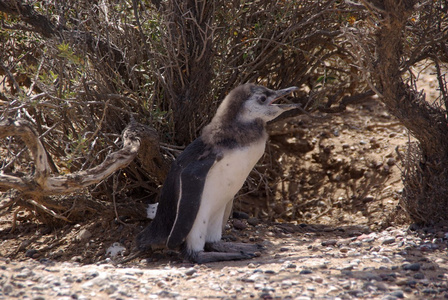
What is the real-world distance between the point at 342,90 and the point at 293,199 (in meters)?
1.26

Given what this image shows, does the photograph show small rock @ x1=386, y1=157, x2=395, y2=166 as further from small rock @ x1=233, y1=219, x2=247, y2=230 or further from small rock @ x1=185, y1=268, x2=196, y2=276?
small rock @ x1=185, y1=268, x2=196, y2=276

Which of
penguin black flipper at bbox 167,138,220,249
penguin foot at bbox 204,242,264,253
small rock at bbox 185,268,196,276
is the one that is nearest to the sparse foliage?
penguin black flipper at bbox 167,138,220,249

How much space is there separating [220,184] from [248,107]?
61 centimetres

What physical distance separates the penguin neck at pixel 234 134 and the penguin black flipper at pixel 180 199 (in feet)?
0.27

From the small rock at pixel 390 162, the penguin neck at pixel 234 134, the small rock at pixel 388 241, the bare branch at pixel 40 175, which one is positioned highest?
the small rock at pixel 390 162

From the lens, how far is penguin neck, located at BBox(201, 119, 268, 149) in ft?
12.7

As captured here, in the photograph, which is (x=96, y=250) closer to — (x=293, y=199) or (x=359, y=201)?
(x=293, y=199)

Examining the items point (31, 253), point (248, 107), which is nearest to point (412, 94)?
point (248, 107)

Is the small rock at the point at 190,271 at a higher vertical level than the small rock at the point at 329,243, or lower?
lower

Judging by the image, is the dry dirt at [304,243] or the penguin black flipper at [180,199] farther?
the penguin black flipper at [180,199]

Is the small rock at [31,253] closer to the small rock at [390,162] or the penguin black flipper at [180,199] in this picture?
the penguin black flipper at [180,199]

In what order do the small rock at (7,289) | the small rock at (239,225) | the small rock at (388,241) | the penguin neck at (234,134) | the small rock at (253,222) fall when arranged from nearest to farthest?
the small rock at (7,289) < the penguin neck at (234,134) < the small rock at (388,241) < the small rock at (239,225) < the small rock at (253,222)

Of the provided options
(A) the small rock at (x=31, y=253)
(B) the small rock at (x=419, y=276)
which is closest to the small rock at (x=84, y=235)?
(A) the small rock at (x=31, y=253)

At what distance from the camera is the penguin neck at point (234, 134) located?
3857 millimetres
